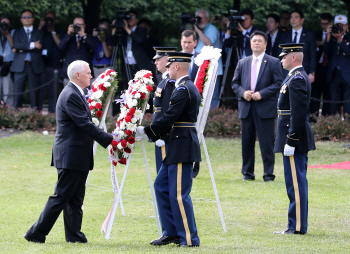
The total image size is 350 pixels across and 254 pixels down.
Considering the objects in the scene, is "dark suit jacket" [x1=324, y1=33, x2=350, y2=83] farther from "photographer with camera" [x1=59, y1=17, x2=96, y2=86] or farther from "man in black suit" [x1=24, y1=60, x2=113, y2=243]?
"man in black suit" [x1=24, y1=60, x2=113, y2=243]

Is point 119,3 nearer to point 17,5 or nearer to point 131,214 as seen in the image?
point 17,5

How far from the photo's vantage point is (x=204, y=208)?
8.41m

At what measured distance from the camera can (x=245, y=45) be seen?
49.4 feet

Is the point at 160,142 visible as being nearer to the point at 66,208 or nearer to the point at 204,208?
the point at 66,208

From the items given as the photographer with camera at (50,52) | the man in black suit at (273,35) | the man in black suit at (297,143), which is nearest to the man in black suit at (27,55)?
the photographer with camera at (50,52)

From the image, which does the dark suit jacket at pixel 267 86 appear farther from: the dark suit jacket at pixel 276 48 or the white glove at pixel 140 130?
the dark suit jacket at pixel 276 48

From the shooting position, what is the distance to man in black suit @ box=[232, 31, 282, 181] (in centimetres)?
1030

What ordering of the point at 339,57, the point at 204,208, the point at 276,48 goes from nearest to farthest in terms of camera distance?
the point at 204,208 → the point at 339,57 → the point at 276,48

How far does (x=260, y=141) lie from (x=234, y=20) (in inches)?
202

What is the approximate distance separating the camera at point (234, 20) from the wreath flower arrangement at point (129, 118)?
8.27 m

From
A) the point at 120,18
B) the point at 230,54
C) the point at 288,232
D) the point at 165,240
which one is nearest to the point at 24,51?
the point at 120,18

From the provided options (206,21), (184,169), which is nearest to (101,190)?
(184,169)

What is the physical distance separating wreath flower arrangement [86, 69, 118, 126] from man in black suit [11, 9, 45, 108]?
9.05 m

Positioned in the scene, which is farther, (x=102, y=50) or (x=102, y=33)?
(x=102, y=50)
